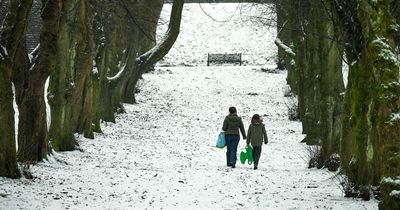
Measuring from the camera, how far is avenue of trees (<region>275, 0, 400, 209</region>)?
8125 millimetres

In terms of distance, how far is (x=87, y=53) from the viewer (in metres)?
20.5

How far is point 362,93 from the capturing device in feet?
37.3

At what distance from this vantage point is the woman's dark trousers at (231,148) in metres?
17.3

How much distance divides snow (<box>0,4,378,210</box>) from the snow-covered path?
0.6 inches

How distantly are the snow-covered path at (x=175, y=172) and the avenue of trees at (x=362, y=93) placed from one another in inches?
28.7

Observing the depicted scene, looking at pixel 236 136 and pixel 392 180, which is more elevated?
pixel 392 180

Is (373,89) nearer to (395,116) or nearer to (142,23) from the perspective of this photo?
(395,116)

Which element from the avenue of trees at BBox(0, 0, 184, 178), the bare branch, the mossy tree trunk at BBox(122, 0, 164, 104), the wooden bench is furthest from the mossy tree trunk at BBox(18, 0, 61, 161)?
the wooden bench

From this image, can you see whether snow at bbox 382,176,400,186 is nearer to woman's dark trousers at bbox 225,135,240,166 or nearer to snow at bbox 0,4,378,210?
snow at bbox 0,4,378,210

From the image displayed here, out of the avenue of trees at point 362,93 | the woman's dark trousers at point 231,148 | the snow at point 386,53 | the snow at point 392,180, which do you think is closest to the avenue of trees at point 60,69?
the woman's dark trousers at point 231,148

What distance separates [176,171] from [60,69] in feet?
14.6

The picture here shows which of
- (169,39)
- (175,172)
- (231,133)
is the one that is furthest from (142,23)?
(175,172)

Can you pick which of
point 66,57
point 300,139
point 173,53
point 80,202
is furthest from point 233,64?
point 80,202

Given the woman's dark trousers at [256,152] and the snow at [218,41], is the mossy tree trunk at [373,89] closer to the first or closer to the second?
the woman's dark trousers at [256,152]
